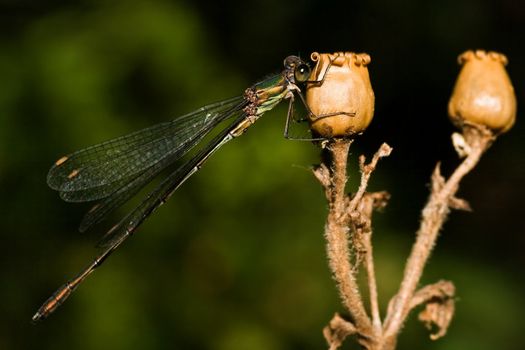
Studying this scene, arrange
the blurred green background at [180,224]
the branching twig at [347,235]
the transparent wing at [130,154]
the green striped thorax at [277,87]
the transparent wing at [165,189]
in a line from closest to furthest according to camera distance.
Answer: the branching twig at [347,235]
the green striped thorax at [277,87]
the transparent wing at [165,189]
the transparent wing at [130,154]
the blurred green background at [180,224]

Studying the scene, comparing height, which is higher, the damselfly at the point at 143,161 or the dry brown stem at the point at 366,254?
the damselfly at the point at 143,161

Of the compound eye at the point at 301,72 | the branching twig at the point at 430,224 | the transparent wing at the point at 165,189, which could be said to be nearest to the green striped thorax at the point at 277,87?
the compound eye at the point at 301,72

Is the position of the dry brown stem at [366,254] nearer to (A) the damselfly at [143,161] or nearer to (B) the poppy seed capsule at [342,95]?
(B) the poppy seed capsule at [342,95]

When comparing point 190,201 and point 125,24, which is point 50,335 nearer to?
point 190,201

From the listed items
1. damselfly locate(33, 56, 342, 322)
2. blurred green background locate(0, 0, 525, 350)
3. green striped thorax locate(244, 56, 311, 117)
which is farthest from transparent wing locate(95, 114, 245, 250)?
blurred green background locate(0, 0, 525, 350)

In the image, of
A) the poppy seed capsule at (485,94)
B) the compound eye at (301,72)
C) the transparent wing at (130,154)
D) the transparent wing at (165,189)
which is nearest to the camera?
the poppy seed capsule at (485,94)

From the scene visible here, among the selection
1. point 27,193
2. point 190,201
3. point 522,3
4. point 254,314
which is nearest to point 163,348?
point 254,314

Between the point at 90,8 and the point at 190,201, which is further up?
the point at 90,8
